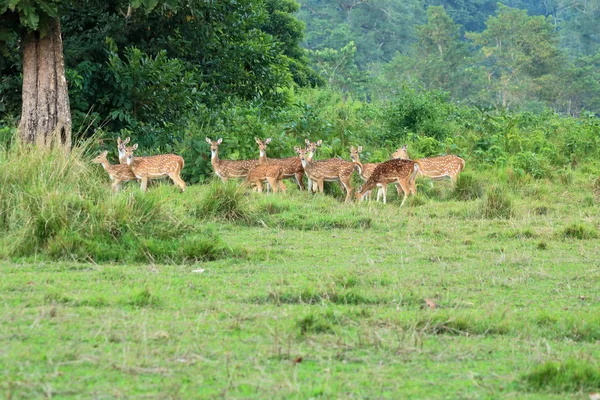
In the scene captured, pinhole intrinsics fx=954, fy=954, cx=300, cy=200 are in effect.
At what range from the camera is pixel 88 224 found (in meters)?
8.55

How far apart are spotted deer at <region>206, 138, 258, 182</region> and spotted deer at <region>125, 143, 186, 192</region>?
77 cm

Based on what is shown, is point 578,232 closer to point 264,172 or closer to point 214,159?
point 264,172

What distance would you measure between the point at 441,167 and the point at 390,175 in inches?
71.5

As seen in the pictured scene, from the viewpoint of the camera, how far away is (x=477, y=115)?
20.6 meters

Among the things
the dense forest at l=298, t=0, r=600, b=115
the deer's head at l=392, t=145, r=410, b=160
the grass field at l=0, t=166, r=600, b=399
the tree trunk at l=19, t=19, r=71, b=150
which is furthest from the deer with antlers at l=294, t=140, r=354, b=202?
the dense forest at l=298, t=0, r=600, b=115

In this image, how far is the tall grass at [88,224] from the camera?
835 centimetres

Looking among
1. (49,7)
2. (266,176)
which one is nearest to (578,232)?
(266,176)

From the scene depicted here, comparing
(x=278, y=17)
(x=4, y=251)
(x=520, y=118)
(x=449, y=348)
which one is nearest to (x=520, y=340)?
(x=449, y=348)

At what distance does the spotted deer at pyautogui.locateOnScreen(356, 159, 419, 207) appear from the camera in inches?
552

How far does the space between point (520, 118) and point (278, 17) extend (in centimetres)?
890

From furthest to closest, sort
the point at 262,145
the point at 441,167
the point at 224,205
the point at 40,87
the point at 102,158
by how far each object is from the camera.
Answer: the point at 441,167, the point at 262,145, the point at 102,158, the point at 40,87, the point at 224,205

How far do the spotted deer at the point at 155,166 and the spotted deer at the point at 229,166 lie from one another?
2.53ft

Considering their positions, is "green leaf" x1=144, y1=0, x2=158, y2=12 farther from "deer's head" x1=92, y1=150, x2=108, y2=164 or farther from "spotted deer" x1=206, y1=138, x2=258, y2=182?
"spotted deer" x1=206, y1=138, x2=258, y2=182

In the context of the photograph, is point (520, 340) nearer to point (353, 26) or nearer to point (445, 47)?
point (445, 47)
